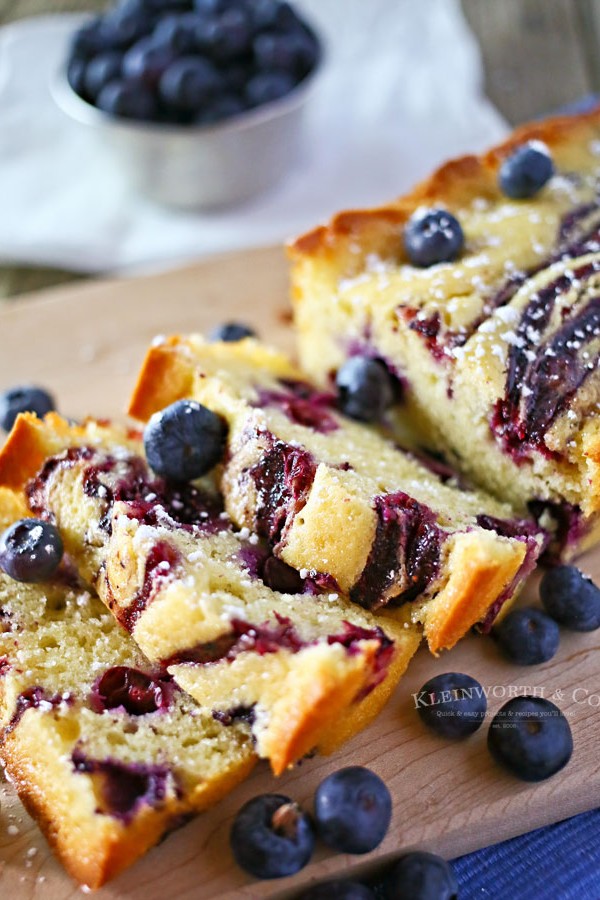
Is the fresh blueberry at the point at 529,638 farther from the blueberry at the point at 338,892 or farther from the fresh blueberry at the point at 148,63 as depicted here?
the fresh blueberry at the point at 148,63

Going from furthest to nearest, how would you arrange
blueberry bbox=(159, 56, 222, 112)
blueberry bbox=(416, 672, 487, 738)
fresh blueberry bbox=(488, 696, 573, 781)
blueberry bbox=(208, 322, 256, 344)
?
1. blueberry bbox=(159, 56, 222, 112)
2. blueberry bbox=(208, 322, 256, 344)
3. blueberry bbox=(416, 672, 487, 738)
4. fresh blueberry bbox=(488, 696, 573, 781)

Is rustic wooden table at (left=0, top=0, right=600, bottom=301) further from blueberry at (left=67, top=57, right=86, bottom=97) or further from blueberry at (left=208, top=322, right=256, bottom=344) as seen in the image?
blueberry at (left=208, top=322, right=256, bottom=344)

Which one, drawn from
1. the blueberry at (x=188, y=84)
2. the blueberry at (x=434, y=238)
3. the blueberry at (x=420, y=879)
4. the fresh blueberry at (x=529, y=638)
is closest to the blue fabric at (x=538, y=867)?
the blueberry at (x=420, y=879)

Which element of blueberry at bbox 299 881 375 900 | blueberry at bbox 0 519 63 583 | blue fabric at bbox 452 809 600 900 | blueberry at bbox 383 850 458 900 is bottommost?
blue fabric at bbox 452 809 600 900

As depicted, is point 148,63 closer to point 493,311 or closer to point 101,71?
point 101,71

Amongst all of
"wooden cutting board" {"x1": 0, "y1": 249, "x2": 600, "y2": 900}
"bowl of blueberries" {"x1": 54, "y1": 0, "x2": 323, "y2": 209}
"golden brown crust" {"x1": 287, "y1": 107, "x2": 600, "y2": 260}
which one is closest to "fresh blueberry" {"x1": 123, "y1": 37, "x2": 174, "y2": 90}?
"bowl of blueberries" {"x1": 54, "y1": 0, "x2": 323, "y2": 209}

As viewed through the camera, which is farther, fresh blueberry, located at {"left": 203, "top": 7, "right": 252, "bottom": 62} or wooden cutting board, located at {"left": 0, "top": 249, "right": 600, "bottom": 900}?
fresh blueberry, located at {"left": 203, "top": 7, "right": 252, "bottom": 62}
